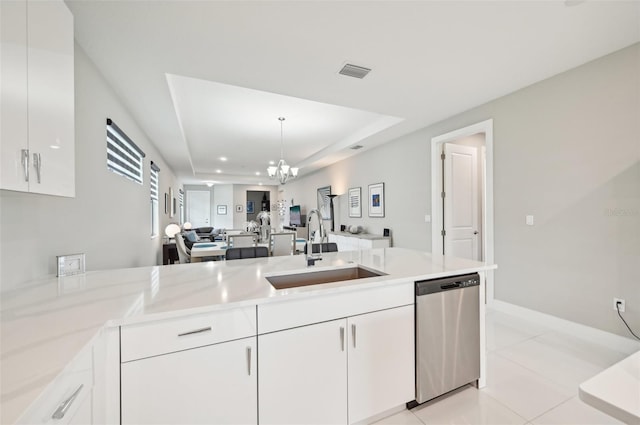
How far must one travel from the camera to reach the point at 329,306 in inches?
54.9

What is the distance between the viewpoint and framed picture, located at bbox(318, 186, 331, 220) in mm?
7328

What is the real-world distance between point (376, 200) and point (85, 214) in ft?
15.0

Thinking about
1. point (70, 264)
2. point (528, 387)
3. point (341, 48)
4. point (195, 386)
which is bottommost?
point (528, 387)

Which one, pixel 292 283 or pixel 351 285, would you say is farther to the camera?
pixel 292 283

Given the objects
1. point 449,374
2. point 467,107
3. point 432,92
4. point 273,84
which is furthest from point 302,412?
point 467,107

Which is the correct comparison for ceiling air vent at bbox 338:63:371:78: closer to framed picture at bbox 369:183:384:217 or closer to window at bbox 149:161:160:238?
framed picture at bbox 369:183:384:217

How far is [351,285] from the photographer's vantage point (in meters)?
1.43

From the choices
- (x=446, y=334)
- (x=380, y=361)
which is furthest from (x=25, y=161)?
(x=446, y=334)

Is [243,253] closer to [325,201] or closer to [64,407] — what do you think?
[64,407]

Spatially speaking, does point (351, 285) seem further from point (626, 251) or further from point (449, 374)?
point (626, 251)

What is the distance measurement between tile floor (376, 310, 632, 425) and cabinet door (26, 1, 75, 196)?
7.22 feet

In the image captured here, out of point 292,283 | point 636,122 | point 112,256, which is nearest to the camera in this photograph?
point 292,283

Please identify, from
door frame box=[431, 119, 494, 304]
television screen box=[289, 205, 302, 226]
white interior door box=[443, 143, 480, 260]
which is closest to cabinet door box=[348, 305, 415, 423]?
door frame box=[431, 119, 494, 304]

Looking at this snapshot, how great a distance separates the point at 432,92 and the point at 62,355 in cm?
355
